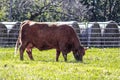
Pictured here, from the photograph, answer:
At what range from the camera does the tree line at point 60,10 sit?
130ft

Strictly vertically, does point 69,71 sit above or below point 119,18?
above

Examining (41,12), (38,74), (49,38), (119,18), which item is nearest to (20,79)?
(38,74)

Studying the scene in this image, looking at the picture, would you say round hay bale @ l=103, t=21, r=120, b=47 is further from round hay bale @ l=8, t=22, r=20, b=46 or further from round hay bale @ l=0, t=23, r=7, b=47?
round hay bale @ l=0, t=23, r=7, b=47

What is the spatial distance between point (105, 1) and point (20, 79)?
3428 centimetres

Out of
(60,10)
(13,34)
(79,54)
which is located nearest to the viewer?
(79,54)

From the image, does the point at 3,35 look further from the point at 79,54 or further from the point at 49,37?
the point at 79,54

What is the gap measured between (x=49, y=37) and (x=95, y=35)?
10.8 meters

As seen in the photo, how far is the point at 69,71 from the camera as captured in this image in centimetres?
1062

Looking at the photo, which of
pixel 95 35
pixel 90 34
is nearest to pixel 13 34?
pixel 90 34

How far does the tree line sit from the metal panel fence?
41.6 feet

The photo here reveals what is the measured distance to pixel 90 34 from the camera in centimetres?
2548

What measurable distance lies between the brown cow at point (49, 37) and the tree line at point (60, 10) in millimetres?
22511

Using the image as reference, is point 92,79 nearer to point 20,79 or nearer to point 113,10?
point 20,79

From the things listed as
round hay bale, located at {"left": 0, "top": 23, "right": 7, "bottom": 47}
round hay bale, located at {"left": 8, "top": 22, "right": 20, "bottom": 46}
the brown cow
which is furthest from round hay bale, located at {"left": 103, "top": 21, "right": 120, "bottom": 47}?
the brown cow
